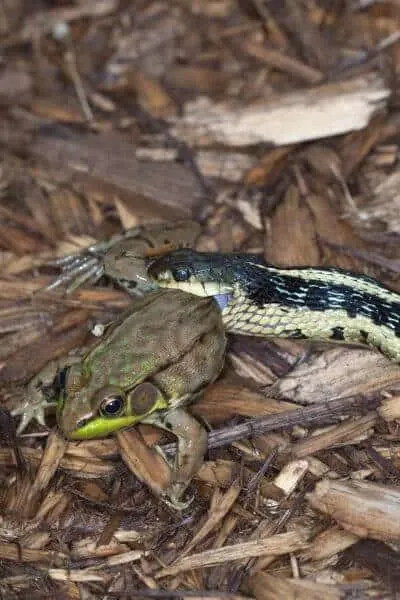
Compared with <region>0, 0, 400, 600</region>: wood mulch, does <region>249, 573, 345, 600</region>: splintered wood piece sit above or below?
below

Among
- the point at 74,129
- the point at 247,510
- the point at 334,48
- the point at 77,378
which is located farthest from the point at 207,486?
the point at 334,48

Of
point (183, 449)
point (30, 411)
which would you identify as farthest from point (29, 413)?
point (183, 449)

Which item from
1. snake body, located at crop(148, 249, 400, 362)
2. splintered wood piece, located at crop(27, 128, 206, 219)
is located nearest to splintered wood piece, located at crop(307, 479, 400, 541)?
snake body, located at crop(148, 249, 400, 362)

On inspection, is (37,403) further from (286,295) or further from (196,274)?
(286,295)

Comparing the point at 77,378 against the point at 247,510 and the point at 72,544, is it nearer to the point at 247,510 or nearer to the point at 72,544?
the point at 72,544

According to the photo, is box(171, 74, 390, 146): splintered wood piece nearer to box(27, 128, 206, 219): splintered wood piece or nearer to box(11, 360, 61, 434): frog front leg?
box(27, 128, 206, 219): splintered wood piece

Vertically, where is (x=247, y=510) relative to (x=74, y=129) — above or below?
below
